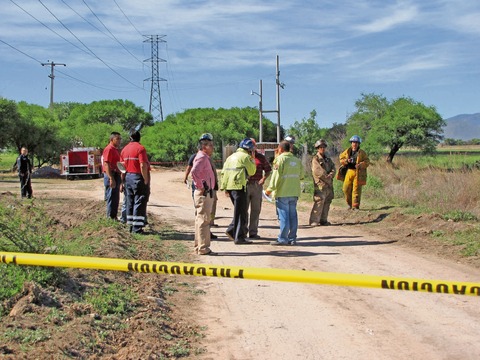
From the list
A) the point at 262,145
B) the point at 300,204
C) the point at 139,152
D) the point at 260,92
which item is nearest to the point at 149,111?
the point at 260,92

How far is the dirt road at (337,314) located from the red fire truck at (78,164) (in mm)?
30223

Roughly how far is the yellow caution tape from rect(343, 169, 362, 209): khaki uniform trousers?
36.1 feet

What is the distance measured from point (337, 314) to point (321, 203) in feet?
23.8

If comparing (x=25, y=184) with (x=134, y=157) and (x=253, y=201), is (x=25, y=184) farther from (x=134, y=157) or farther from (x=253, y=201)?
(x=253, y=201)

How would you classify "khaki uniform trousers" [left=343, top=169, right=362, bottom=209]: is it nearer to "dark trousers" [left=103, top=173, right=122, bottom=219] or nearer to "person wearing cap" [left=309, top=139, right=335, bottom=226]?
"person wearing cap" [left=309, top=139, right=335, bottom=226]

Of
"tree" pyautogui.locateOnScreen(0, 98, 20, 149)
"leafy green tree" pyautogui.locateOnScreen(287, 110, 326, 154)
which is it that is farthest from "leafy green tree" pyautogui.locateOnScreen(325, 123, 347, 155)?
"tree" pyautogui.locateOnScreen(0, 98, 20, 149)

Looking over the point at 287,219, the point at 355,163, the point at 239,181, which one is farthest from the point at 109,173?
the point at 355,163

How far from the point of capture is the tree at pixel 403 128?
50.0 meters

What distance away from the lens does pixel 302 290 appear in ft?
25.1

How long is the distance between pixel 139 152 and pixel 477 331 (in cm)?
700

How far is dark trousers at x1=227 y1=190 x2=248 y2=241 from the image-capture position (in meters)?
11.0

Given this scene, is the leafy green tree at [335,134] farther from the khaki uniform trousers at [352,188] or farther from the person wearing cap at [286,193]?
the person wearing cap at [286,193]

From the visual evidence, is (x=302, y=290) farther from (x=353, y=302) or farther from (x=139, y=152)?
(x=139, y=152)

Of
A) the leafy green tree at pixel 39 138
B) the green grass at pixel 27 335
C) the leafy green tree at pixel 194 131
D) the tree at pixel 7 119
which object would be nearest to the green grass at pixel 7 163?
the leafy green tree at pixel 39 138
